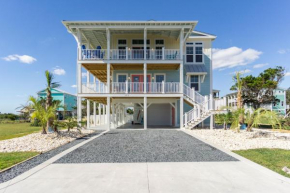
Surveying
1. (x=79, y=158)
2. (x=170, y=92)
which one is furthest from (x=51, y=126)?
(x=170, y=92)

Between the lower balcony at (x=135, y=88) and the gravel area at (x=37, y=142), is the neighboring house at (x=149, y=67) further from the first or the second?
the gravel area at (x=37, y=142)

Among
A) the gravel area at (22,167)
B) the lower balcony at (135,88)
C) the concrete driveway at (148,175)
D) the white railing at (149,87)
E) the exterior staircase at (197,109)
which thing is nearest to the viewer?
the concrete driveway at (148,175)

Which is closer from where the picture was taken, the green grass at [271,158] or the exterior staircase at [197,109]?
the green grass at [271,158]

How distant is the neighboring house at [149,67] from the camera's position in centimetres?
1327

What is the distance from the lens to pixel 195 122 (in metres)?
12.9

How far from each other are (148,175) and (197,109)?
33.5 ft

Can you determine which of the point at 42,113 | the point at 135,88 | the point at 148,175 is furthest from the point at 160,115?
the point at 148,175

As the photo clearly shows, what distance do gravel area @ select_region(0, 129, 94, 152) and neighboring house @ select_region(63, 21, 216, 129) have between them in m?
3.43

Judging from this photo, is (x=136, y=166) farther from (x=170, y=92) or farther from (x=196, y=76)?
(x=196, y=76)

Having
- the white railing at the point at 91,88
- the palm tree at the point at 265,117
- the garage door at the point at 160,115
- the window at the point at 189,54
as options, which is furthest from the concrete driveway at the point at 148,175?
the window at the point at 189,54

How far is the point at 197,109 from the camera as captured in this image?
13305 millimetres

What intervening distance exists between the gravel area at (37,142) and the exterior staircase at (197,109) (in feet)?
27.2

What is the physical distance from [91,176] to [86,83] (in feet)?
34.8

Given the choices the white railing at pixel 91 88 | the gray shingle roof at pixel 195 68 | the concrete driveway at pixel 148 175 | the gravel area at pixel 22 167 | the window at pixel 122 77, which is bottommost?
the gravel area at pixel 22 167
